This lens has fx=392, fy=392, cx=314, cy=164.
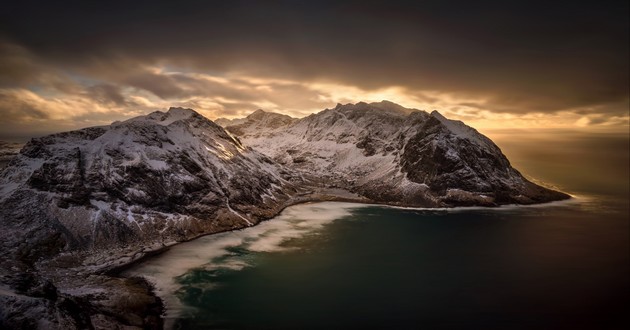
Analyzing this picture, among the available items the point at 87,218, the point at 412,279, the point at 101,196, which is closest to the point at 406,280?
the point at 412,279

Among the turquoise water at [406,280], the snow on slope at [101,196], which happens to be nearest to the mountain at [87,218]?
the snow on slope at [101,196]

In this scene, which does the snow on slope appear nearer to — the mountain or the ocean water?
the mountain

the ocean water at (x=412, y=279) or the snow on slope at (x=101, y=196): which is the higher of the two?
the snow on slope at (x=101, y=196)

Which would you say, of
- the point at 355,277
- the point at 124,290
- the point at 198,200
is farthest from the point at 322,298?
the point at 198,200

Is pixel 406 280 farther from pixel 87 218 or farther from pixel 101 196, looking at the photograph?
pixel 101 196

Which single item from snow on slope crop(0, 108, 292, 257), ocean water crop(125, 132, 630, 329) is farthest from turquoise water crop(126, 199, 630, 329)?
snow on slope crop(0, 108, 292, 257)

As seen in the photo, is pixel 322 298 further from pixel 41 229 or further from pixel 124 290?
pixel 41 229

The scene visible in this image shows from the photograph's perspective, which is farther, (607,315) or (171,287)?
(171,287)

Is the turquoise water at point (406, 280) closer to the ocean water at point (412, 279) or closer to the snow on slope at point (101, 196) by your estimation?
the ocean water at point (412, 279)
